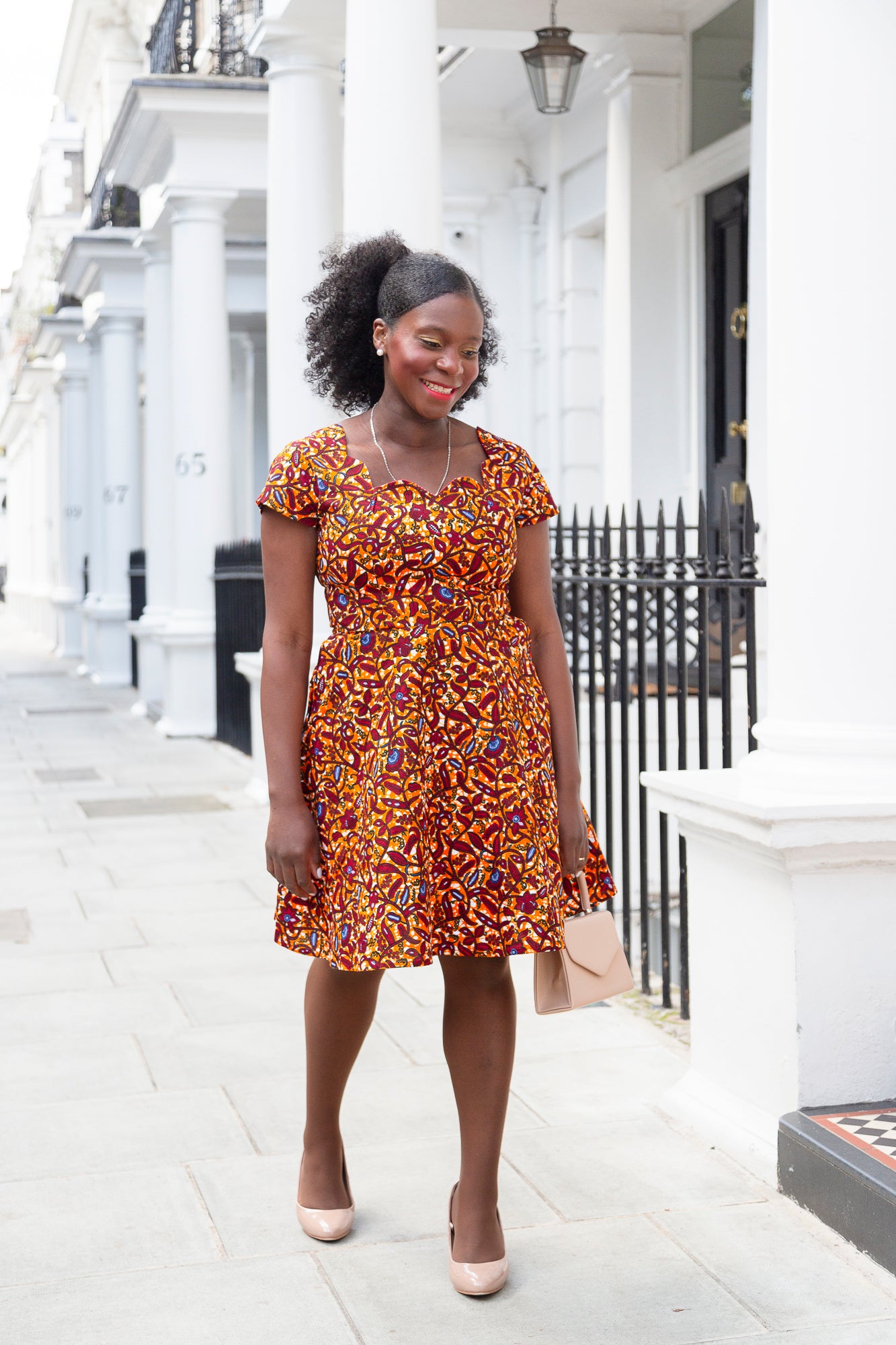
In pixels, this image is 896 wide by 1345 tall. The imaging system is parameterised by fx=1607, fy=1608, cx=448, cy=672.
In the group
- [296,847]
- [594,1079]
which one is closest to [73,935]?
[594,1079]

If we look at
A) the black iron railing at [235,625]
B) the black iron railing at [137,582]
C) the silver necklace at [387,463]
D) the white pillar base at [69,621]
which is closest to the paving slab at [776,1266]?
the silver necklace at [387,463]

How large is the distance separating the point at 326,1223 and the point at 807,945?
1.14 m

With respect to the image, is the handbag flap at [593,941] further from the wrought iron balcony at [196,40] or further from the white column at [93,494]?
the white column at [93,494]

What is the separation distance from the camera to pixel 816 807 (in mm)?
3322

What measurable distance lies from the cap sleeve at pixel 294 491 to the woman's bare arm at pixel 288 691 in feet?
0.07

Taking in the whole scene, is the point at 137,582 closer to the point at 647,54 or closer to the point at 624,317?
the point at 624,317

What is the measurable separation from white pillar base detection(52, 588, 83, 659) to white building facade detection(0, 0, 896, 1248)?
1880mm

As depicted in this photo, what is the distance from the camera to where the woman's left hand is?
116 inches

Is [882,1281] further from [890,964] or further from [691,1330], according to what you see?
[890,964]

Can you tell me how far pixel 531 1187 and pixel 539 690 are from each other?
3.83 ft

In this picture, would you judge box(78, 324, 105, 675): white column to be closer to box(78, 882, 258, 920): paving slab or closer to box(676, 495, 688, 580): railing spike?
box(78, 882, 258, 920): paving slab

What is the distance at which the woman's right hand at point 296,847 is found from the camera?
2.86 m

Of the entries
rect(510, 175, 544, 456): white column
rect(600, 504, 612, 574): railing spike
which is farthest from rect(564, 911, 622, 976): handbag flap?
rect(510, 175, 544, 456): white column

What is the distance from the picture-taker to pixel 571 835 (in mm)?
2953
